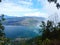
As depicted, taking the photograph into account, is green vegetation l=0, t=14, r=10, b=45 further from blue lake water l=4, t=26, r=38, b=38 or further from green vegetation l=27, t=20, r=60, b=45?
green vegetation l=27, t=20, r=60, b=45

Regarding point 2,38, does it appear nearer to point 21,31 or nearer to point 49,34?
point 21,31

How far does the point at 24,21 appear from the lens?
14.2 feet

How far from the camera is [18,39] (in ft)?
13.6

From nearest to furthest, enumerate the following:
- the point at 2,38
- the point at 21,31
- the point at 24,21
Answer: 1. the point at 2,38
2. the point at 21,31
3. the point at 24,21

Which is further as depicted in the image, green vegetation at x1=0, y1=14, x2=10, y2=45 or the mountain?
the mountain

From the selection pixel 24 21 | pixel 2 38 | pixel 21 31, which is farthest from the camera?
pixel 24 21

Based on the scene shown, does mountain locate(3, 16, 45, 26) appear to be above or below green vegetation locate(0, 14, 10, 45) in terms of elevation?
above

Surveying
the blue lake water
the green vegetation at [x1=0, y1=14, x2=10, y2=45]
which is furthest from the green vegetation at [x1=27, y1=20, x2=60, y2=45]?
the green vegetation at [x1=0, y1=14, x2=10, y2=45]

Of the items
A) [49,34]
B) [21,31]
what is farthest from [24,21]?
[49,34]

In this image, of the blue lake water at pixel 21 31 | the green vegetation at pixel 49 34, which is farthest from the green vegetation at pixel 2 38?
the green vegetation at pixel 49 34

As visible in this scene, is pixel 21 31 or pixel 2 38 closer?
pixel 2 38

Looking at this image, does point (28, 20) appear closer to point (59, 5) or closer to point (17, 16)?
point (17, 16)

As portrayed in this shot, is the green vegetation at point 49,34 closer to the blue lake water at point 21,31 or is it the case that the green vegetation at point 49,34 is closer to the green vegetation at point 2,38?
the blue lake water at point 21,31

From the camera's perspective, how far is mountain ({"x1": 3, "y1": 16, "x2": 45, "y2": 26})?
4.26m
